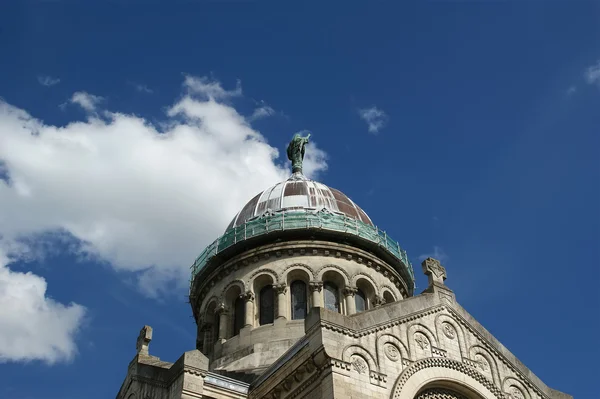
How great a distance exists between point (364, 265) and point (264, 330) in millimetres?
5957

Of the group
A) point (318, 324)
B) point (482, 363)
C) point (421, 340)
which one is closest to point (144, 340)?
point (318, 324)

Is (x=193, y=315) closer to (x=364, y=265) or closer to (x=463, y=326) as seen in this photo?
(x=364, y=265)

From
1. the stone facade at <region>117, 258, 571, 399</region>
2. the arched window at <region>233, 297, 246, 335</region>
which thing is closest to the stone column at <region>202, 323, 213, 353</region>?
the arched window at <region>233, 297, 246, 335</region>

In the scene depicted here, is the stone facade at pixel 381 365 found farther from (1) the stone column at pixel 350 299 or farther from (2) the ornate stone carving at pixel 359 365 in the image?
(1) the stone column at pixel 350 299

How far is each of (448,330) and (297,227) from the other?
10834mm

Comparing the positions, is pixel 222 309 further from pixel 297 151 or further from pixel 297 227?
pixel 297 151

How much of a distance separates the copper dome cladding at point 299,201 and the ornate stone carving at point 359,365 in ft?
48.0

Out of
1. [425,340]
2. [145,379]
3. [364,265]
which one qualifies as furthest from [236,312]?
[425,340]

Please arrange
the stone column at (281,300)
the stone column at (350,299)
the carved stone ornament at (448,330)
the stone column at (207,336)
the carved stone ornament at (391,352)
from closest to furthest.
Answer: the carved stone ornament at (391,352), the carved stone ornament at (448,330), the stone column at (281,300), the stone column at (350,299), the stone column at (207,336)

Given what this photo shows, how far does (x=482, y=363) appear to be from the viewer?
25.6m

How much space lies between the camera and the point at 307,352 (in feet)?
73.7

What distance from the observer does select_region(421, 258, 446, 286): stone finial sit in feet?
88.1

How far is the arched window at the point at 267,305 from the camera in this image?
33.1m

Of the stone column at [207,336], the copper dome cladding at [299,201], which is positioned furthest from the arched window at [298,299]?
the stone column at [207,336]
